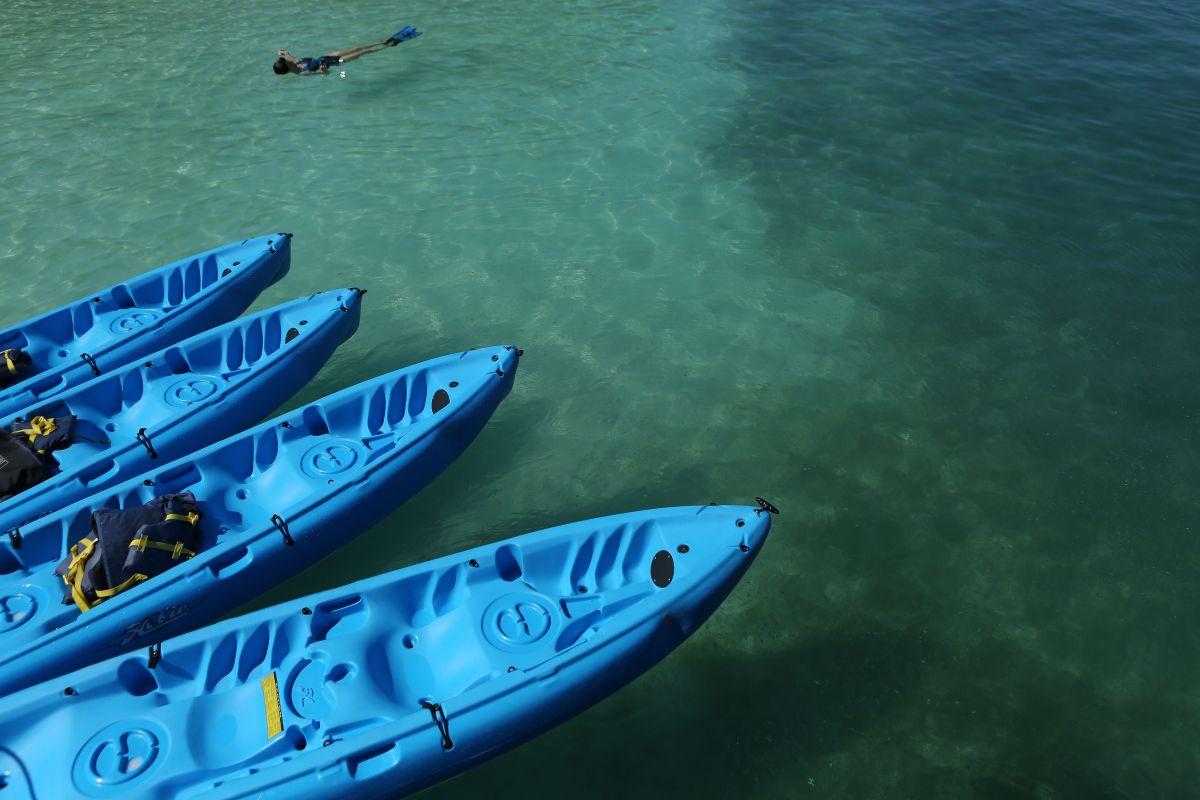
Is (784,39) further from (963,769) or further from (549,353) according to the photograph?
(963,769)

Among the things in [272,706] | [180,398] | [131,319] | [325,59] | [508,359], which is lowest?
[272,706]

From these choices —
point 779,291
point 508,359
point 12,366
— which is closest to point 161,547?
point 508,359

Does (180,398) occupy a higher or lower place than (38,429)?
lower

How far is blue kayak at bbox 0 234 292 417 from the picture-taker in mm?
8867

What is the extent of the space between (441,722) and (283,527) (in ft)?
8.65

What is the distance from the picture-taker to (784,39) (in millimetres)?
18672

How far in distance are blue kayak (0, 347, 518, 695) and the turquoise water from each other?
2.99 feet

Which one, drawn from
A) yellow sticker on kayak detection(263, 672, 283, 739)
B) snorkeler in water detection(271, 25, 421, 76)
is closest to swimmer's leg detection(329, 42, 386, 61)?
snorkeler in water detection(271, 25, 421, 76)

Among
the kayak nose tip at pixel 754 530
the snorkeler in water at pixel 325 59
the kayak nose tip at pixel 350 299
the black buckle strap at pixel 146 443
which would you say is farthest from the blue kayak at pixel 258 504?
the snorkeler in water at pixel 325 59

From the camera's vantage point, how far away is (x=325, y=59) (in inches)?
647

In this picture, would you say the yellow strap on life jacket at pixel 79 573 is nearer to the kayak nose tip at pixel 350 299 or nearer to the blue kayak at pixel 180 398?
the blue kayak at pixel 180 398

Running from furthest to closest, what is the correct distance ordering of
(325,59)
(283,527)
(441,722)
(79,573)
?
(325,59), (283,527), (79,573), (441,722)

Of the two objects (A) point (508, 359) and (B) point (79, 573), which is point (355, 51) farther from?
(B) point (79, 573)

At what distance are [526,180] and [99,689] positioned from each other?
410 inches
